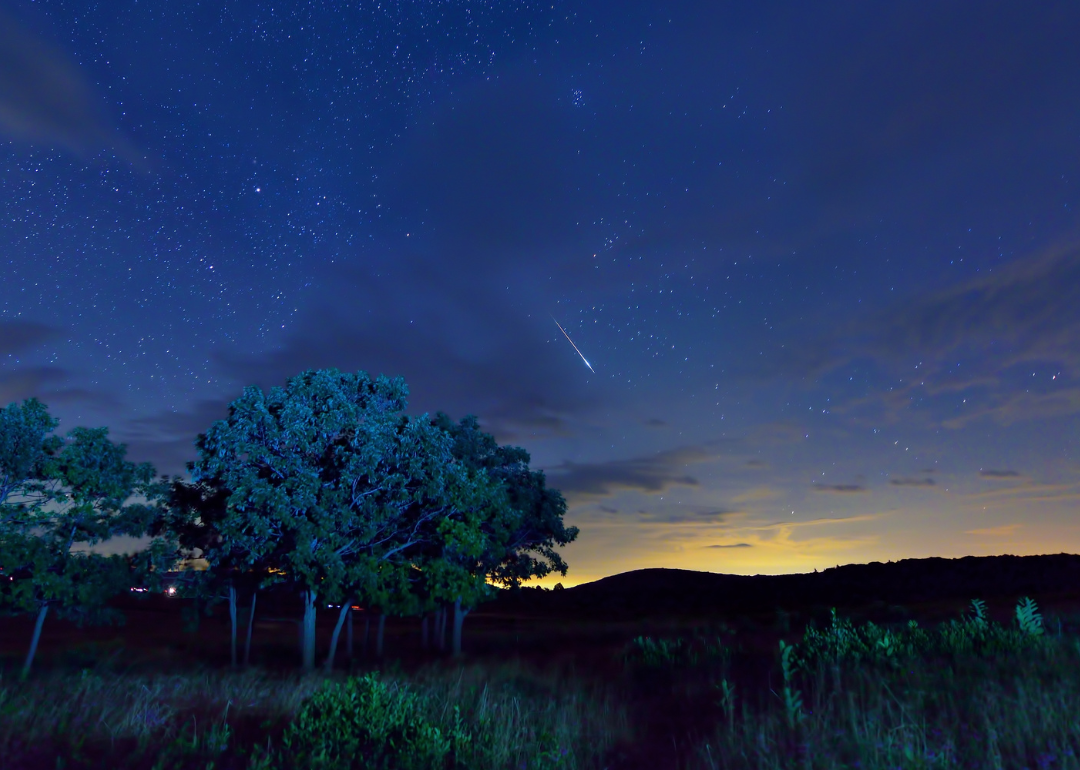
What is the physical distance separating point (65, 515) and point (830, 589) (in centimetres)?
8522

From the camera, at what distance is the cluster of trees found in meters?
21.2

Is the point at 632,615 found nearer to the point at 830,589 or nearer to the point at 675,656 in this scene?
the point at 830,589

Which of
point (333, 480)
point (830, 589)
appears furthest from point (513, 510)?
point (830, 589)

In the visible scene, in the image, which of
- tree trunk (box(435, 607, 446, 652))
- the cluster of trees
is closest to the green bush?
the cluster of trees

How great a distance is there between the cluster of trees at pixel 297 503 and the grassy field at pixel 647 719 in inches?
339

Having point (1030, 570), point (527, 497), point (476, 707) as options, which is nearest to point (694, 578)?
point (1030, 570)

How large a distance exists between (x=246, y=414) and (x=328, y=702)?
1471 centimetres

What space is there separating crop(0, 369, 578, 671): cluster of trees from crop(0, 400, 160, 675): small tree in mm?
46

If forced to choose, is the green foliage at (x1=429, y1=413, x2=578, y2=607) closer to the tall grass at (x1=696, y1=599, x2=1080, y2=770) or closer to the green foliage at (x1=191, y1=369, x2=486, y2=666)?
the green foliage at (x1=191, y1=369, x2=486, y2=666)

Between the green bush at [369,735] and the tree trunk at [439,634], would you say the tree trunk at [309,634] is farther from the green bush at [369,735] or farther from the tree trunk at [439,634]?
the tree trunk at [439,634]

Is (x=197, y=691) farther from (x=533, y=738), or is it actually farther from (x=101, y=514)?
(x=101, y=514)

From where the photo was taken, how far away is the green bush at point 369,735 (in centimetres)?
761

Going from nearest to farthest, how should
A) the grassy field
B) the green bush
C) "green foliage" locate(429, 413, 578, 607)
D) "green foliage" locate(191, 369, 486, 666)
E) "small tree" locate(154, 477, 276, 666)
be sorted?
the grassy field, the green bush, "green foliage" locate(191, 369, 486, 666), "small tree" locate(154, 477, 276, 666), "green foliage" locate(429, 413, 578, 607)

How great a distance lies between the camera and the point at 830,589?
88.6 meters
